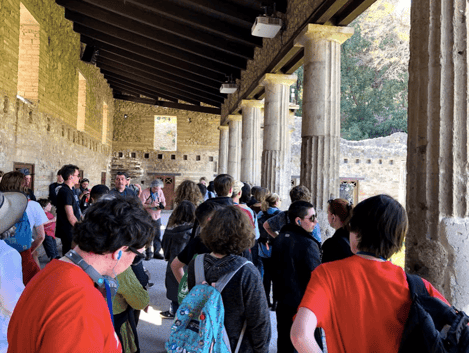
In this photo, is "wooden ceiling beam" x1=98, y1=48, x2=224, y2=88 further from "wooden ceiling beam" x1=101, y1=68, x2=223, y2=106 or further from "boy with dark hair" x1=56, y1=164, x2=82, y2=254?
"boy with dark hair" x1=56, y1=164, x2=82, y2=254

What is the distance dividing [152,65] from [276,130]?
22.3 feet

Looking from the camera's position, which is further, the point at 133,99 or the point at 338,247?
the point at 133,99

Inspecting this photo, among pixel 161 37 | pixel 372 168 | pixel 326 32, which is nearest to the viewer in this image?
pixel 326 32

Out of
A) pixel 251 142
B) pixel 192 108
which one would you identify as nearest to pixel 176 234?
pixel 251 142

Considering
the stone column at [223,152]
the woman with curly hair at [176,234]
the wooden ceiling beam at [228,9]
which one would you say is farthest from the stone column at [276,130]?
the stone column at [223,152]

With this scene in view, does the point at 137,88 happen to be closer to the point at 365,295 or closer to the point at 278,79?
the point at 278,79

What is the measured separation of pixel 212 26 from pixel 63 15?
5063 millimetres

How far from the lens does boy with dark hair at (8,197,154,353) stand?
1.11 metres

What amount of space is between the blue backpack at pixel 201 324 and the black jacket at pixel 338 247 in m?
1.06

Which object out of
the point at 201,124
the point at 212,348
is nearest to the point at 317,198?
the point at 212,348

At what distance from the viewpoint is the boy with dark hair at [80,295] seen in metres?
1.11

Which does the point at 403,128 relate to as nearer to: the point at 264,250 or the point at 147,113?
the point at 147,113

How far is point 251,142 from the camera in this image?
11766 millimetres

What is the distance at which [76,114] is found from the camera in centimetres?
1319
